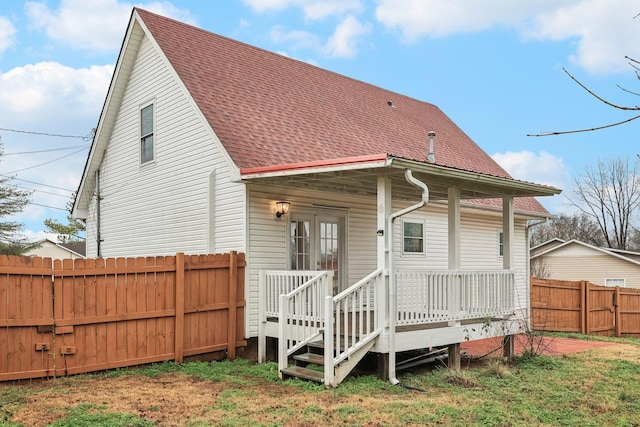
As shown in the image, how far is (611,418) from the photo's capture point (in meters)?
6.85

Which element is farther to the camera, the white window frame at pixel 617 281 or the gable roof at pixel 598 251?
the white window frame at pixel 617 281

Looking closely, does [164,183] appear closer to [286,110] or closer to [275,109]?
[275,109]

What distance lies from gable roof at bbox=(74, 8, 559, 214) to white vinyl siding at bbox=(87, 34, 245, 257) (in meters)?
0.35

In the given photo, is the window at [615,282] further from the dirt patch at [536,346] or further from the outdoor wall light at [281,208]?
the outdoor wall light at [281,208]

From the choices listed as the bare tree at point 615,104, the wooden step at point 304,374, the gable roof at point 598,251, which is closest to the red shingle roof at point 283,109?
the wooden step at point 304,374

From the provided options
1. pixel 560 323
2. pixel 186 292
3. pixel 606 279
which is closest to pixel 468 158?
pixel 560 323

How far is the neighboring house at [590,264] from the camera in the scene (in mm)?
26375

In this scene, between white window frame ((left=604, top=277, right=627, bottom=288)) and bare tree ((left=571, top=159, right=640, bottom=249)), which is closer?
white window frame ((left=604, top=277, right=627, bottom=288))

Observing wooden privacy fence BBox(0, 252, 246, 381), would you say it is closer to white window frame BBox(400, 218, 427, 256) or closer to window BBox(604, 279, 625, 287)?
white window frame BBox(400, 218, 427, 256)

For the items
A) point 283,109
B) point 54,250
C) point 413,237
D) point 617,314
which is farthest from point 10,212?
point 617,314

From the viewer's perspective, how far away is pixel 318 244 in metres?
11.4

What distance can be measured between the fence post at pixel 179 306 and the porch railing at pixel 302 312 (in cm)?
174

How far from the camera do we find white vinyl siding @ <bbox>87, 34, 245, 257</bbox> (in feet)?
35.4

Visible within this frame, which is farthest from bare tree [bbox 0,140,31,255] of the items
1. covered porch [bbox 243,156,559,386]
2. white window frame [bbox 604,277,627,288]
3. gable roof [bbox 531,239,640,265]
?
white window frame [bbox 604,277,627,288]
